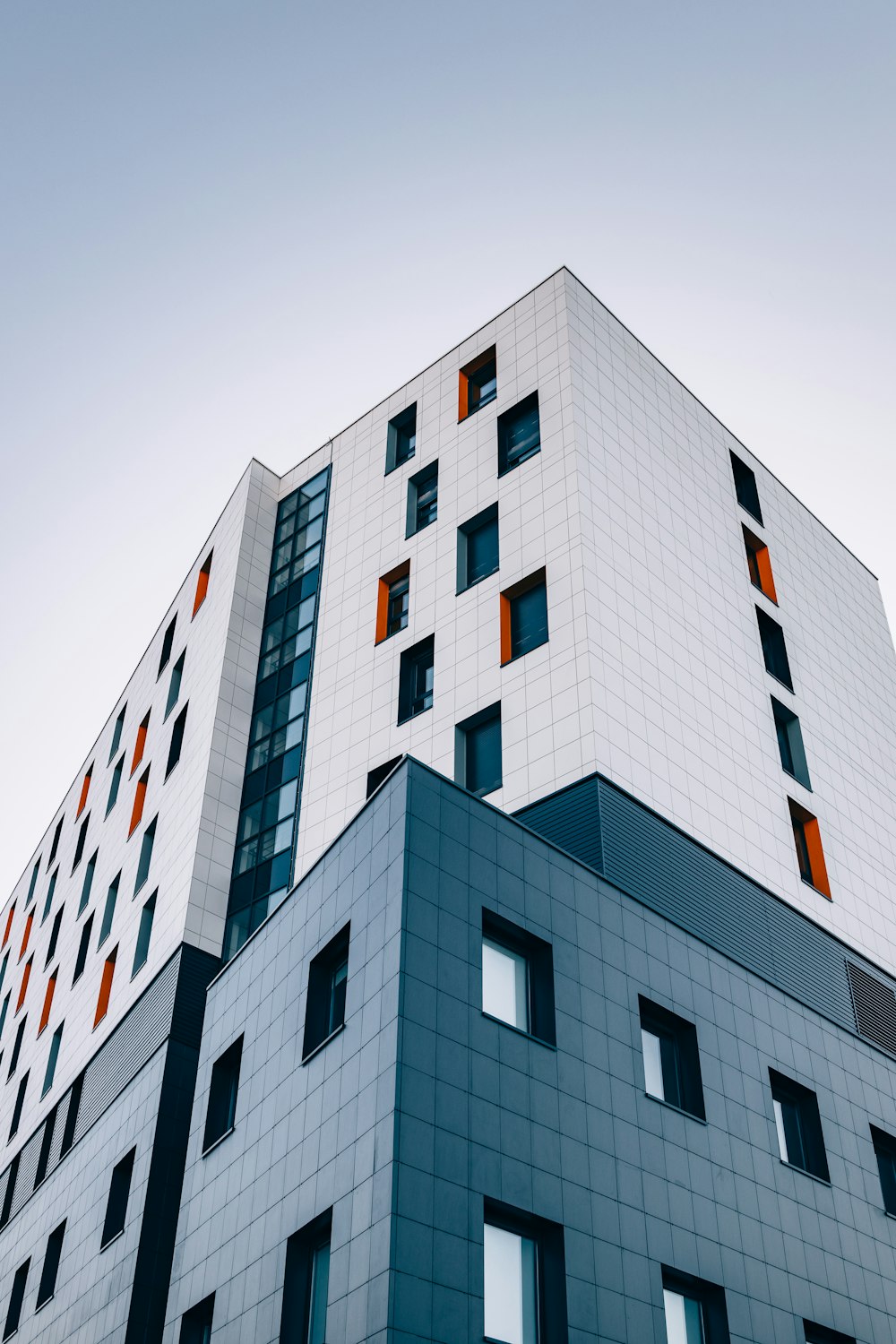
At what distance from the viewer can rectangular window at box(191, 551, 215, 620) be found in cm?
4862

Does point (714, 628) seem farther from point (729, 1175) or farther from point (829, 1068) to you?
point (729, 1175)

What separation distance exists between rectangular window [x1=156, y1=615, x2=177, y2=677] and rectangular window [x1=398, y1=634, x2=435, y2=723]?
54.8 feet

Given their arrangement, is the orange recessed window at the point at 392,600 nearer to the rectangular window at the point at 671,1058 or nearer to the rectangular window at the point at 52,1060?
the rectangular window at the point at 671,1058

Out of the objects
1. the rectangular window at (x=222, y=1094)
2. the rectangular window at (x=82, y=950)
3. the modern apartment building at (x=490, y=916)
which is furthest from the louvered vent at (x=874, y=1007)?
the rectangular window at (x=82, y=950)

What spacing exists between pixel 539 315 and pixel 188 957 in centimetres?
2228

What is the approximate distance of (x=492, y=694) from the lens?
3209 centimetres

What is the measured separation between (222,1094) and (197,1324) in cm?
469

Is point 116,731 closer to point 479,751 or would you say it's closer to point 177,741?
point 177,741

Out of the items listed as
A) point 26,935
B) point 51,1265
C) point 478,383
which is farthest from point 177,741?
point 26,935

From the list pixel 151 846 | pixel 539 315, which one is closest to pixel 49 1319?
pixel 151 846

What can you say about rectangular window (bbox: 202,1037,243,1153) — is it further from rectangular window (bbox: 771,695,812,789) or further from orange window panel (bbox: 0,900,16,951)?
orange window panel (bbox: 0,900,16,951)

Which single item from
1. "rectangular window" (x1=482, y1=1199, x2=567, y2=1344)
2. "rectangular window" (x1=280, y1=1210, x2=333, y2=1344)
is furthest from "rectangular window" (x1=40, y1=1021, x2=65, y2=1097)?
"rectangular window" (x1=482, y1=1199, x2=567, y2=1344)

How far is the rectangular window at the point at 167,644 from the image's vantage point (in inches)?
1973

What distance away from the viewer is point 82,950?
46938 millimetres
